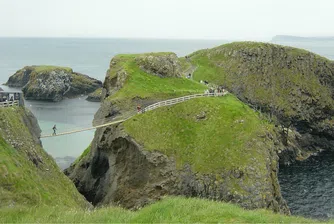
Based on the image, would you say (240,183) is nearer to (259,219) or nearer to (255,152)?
(255,152)

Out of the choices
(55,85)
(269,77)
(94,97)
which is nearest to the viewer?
(269,77)

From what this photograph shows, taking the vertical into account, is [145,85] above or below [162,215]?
above

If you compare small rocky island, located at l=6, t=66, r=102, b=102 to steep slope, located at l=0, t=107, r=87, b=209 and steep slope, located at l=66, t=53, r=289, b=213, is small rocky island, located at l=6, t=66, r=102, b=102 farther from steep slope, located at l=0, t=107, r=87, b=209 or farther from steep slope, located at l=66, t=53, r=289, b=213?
steep slope, located at l=0, t=107, r=87, b=209

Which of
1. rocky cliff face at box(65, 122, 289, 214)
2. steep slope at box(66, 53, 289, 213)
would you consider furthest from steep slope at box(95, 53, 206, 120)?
rocky cliff face at box(65, 122, 289, 214)

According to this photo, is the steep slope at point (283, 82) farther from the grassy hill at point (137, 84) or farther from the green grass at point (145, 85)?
the grassy hill at point (137, 84)

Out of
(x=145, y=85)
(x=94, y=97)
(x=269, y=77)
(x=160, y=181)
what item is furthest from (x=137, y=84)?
Result: (x=94, y=97)

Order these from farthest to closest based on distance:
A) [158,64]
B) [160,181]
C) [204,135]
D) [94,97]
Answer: [94,97] < [158,64] < [204,135] < [160,181]

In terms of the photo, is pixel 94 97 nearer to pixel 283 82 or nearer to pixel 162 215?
pixel 283 82

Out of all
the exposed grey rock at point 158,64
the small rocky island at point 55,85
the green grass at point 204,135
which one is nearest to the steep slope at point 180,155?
the green grass at point 204,135
